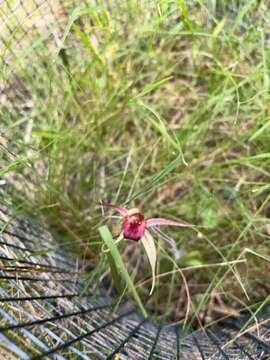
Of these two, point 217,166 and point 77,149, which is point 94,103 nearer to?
point 77,149

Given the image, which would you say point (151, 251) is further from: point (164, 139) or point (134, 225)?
point (164, 139)

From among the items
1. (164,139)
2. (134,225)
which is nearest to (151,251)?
(134,225)

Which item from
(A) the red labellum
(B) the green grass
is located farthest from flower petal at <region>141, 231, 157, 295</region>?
(B) the green grass

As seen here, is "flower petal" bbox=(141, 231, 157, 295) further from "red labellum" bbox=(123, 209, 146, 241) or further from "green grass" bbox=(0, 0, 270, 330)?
"green grass" bbox=(0, 0, 270, 330)

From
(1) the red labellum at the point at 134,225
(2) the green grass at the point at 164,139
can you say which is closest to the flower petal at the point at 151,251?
(1) the red labellum at the point at 134,225

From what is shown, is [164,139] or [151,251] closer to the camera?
[151,251]

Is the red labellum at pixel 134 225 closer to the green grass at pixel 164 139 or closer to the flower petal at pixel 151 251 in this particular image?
the flower petal at pixel 151 251

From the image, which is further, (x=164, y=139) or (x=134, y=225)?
(x=164, y=139)
